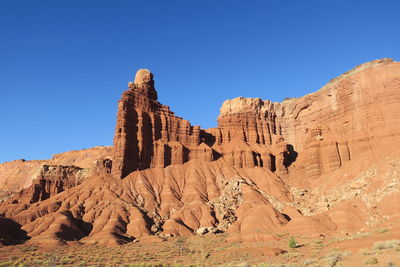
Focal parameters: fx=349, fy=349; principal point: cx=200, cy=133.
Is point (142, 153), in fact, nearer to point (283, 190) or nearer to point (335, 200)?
Result: point (283, 190)

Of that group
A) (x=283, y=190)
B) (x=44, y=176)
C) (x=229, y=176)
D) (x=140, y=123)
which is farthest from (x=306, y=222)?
(x=44, y=176)

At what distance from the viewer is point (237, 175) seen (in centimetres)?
8331

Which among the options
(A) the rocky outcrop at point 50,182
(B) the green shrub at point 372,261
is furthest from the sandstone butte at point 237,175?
(B) the green shrub at point 372,261

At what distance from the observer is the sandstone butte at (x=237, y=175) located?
2263 inches

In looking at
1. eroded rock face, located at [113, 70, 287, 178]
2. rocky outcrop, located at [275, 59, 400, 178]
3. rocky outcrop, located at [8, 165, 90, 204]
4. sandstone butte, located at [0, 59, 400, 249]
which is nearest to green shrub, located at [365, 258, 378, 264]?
sandstone butte, located at [0, 59, 400, 249]

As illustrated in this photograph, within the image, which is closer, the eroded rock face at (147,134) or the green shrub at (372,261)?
the green shrub at (372,261)

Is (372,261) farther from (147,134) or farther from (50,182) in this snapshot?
(50,182)

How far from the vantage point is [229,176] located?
83.5 metres

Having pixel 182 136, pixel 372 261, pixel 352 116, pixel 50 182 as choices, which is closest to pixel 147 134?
pixel 182 136

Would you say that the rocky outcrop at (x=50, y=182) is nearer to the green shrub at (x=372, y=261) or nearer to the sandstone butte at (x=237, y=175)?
the sandstone butte at (x=237, y=175)

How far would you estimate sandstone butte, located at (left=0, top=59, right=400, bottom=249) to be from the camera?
5747 centimetres

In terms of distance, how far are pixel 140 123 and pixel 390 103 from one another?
56.1 meters

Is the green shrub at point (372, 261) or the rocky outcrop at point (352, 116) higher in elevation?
the rocky outcrop at point (352, 116)

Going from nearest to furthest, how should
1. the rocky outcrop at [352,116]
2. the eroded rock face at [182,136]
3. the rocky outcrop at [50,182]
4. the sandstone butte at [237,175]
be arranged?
the sandstone butte at [237,175] < the rocky outcrop at [352,116] < the eroded rock face at [182,136] < the rocky outcrop at [50,182]
